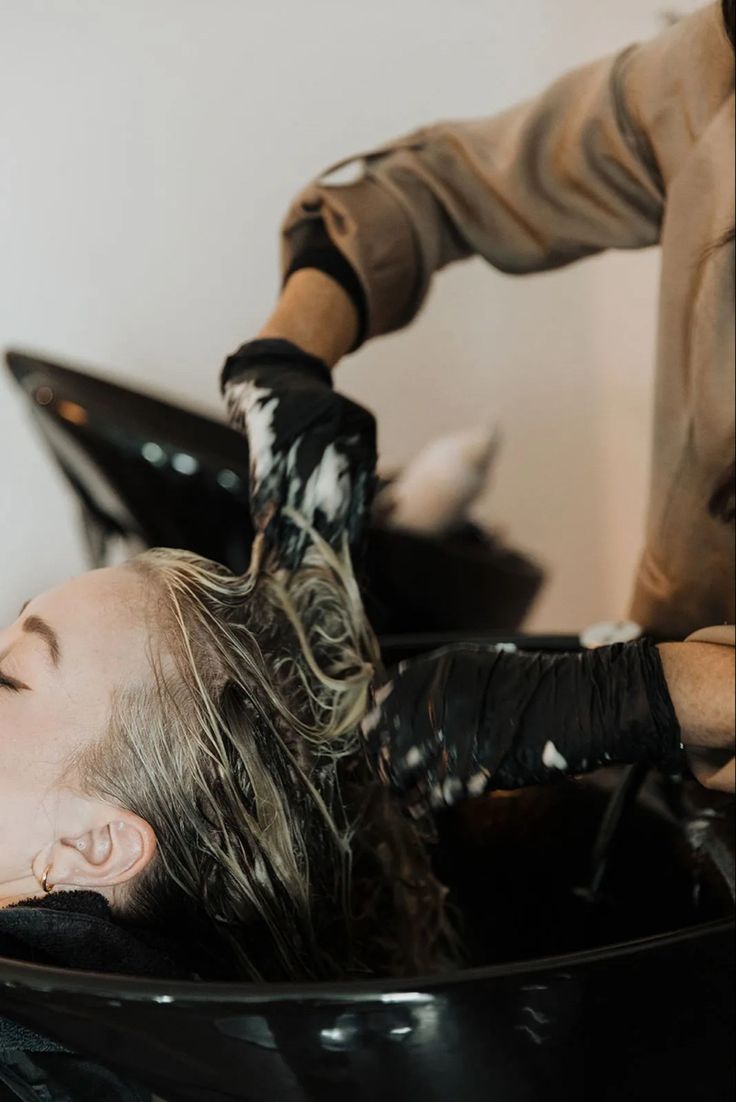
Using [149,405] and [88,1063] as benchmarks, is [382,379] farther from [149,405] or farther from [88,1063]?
[88,1063]

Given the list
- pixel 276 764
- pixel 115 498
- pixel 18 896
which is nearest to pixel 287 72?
pixel 115 498

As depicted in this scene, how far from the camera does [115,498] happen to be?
109 cm

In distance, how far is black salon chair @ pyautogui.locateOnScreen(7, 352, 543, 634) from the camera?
40.4 inches

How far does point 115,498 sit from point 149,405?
11 cm

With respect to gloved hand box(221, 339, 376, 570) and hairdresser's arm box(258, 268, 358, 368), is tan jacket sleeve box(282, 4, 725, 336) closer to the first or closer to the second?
hairdresser's arm box(258, 268, 358, 368)

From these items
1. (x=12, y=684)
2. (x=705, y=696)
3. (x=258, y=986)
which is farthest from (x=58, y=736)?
(x=705, y=696)

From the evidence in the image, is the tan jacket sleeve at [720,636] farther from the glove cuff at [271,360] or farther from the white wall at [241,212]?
the white wall at [241,212]

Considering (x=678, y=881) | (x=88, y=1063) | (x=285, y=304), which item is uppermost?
(x=285, y=304)

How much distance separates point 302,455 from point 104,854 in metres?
0.29

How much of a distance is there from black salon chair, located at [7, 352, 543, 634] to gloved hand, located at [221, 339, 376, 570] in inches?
9.9

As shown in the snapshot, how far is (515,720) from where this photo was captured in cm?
53

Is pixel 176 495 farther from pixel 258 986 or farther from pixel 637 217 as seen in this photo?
pixel 258 986

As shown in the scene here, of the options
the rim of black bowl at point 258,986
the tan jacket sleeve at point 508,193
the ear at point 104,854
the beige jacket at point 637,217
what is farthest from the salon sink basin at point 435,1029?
the tan jacket sleeve at point 508,193

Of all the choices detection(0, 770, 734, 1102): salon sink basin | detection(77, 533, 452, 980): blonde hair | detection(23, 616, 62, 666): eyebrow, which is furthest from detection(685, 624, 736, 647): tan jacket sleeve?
detection(23, 616, 62, 666): eyebrow
